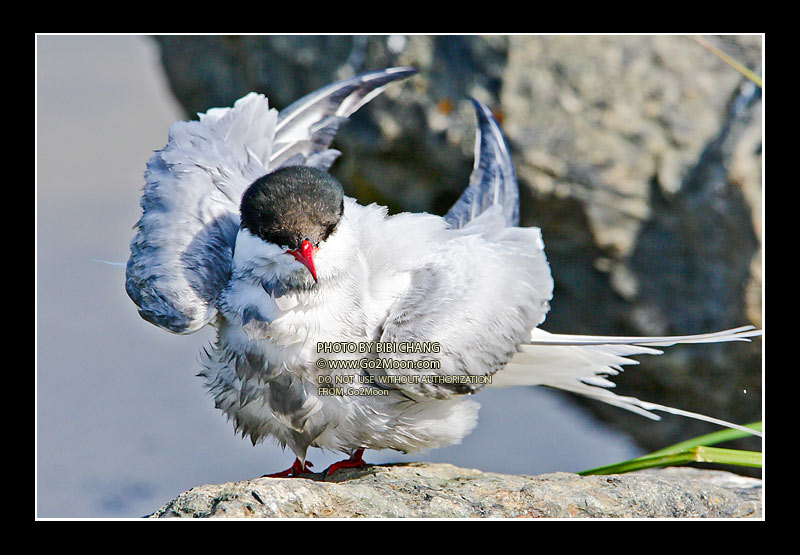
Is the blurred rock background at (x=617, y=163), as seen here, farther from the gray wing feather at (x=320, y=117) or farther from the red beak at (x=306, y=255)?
the red beak at (x=306, y=255)

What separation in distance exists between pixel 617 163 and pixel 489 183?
151cm

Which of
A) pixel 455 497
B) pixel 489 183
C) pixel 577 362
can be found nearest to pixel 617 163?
pixel 489 183

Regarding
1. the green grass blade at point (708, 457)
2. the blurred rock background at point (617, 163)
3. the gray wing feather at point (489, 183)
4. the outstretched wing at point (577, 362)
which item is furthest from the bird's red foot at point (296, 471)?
the blurred rock background at point (617, 163)

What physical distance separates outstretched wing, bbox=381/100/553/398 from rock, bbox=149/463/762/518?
33 cm

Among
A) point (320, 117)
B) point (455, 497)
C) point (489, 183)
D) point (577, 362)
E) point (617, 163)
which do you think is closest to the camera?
point (455, 497)

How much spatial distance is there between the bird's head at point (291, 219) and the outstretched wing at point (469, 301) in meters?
0.41

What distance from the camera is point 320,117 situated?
133 inches

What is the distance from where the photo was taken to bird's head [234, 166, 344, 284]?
2.33 metres

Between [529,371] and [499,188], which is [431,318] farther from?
[499,188]

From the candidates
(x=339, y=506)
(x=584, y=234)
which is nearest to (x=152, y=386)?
(x=339, y=506)

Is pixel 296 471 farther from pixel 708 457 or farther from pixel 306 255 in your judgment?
pixel 708 457

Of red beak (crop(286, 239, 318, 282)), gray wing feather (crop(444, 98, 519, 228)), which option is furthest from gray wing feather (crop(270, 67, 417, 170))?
red beak (crop(286, 239, 318, 282))

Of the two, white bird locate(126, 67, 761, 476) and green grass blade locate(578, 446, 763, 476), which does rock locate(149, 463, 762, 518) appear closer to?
green grass blade locate(578, 446, 763, 476)

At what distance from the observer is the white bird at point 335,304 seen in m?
2.49
